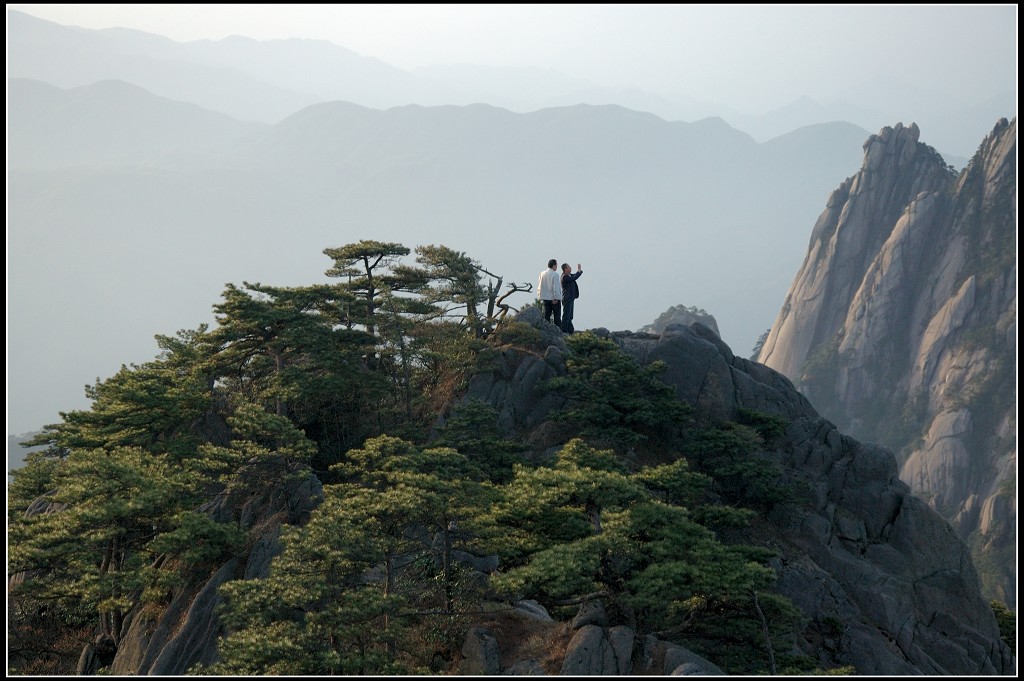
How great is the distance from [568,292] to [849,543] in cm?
1147

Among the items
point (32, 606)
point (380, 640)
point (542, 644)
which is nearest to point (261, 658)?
point (380, 640)

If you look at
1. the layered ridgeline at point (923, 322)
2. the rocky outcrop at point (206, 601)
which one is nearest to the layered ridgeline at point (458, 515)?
the rocky outcrop at point (206, 601)

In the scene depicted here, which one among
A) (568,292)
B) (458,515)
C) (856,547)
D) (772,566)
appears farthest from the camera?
(568,292)

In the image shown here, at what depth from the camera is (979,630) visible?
78.2 feet

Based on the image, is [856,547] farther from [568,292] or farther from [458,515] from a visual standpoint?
[458,515]

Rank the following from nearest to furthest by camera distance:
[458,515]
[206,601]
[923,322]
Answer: [458,515] → [206,601] → [923,322]

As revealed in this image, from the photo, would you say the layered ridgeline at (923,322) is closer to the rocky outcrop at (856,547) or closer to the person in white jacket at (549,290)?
the rocky outcrop at (856,547)

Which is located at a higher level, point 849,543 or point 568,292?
point 568,292

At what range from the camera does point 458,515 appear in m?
14.8

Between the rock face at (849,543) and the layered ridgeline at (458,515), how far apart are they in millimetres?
87

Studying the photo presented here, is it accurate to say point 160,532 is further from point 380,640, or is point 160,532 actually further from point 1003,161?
point 1003,161

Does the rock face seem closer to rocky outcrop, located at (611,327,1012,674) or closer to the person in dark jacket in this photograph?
rocky outcrop, located at (611,327,1012,674)

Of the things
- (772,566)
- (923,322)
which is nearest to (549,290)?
(772,566)

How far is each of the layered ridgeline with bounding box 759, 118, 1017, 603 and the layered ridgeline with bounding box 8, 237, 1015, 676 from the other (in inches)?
1784
